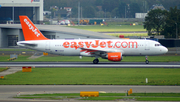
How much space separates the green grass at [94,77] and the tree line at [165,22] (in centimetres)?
5044

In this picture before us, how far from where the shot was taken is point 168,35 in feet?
292

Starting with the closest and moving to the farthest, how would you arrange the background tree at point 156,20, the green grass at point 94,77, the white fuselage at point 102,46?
the green grass at point 94,77 < the white fuselage at point 102,46 < the background tree at point 156,20

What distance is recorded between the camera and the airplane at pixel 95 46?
4550 centimetres

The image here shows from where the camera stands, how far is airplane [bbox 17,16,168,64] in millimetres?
45500

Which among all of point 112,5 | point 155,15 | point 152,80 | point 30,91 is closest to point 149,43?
point 152,80

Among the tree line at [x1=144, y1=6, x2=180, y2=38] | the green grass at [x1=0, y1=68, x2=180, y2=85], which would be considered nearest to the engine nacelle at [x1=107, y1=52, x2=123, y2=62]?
the green grass at [x1=0, y1=68, x2=180, y2=85]

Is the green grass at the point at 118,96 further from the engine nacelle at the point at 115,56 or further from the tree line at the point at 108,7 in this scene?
the tree line at the point at 108,7

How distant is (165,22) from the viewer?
→ 95.0 m

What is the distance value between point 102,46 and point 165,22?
55.5 meters

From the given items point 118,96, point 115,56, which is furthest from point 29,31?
point 118,96

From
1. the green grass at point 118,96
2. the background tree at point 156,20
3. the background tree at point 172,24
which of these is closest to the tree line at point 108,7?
the background tree at point 156,20

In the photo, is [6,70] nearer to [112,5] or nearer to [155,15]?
[155,15]

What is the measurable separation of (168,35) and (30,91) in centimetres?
7190

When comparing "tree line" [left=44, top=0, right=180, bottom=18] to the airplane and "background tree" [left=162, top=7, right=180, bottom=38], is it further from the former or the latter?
the airplane
